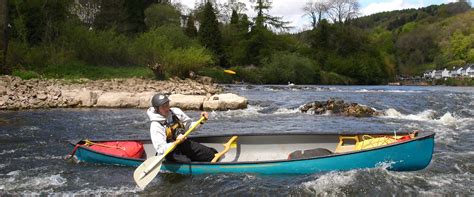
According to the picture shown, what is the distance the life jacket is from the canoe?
18.0 inches

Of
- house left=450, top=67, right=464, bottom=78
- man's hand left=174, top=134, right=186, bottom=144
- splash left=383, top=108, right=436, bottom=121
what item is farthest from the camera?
house left=450, top=67, right=464, bottom=78

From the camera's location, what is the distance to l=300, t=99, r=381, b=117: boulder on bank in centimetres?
1662

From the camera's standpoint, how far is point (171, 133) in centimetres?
739

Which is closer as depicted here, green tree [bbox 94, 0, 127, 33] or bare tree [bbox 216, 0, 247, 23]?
green tree [bbox 94, 0, 127, 33]

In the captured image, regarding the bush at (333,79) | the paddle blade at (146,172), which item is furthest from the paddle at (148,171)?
the bush at (333,79)

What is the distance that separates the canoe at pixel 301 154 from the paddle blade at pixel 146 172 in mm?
483

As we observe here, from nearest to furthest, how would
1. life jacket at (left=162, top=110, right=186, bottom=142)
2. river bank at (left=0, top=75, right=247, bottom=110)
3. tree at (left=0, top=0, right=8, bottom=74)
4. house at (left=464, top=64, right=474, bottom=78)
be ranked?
life jacket at (left=162, top=110, right=186, bottom=142), river bank at (left=0, top=75, right=247, bottom=110), tree at (left=0, top=0, right=8, bottom=74), house at (left=464, top=64, right=474, bottom=78)

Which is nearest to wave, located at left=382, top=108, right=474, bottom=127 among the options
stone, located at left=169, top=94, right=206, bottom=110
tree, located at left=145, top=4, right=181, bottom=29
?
stone, located at left=169, top=94, right=206, bottom=110

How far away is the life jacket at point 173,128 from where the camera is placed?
24.2 feet

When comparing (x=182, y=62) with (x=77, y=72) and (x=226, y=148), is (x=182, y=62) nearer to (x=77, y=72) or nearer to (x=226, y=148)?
(x=77, y=72)

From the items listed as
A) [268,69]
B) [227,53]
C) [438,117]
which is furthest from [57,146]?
[227,53]

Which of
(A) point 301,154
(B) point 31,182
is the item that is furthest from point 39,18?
(A) point 301,154

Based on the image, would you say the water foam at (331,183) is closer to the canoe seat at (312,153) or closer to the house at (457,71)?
the canoe seat at (312,153)

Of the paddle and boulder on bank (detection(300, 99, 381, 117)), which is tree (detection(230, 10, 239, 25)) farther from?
the paddle
